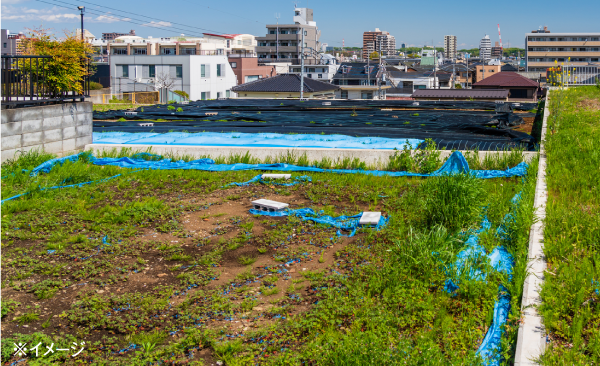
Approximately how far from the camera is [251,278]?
411 cm

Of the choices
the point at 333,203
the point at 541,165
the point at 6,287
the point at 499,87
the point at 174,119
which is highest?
the point at 499,87

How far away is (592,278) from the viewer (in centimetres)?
346

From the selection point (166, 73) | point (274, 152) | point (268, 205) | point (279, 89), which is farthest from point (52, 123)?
point (166, 73)

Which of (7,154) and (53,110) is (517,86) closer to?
(53,110)

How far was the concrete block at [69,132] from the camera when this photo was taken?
862 centimetres

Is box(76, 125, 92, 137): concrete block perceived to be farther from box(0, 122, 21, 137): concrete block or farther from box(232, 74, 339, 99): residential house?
box(232, 74, 339, 99): residential house

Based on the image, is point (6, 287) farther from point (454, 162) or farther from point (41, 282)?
point (454, 162)

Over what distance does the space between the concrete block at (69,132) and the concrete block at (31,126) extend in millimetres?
497

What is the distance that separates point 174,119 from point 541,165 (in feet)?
32.9

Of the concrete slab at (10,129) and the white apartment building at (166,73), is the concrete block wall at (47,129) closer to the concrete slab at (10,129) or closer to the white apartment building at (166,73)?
the concrete slab at (10,129)

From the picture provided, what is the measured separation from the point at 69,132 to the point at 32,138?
78cm

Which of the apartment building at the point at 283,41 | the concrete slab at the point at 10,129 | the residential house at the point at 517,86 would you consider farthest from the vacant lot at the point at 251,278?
the apartment building at the point at 283,41

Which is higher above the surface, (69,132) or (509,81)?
(509,81)

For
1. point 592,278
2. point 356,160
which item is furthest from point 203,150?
point 592,278
